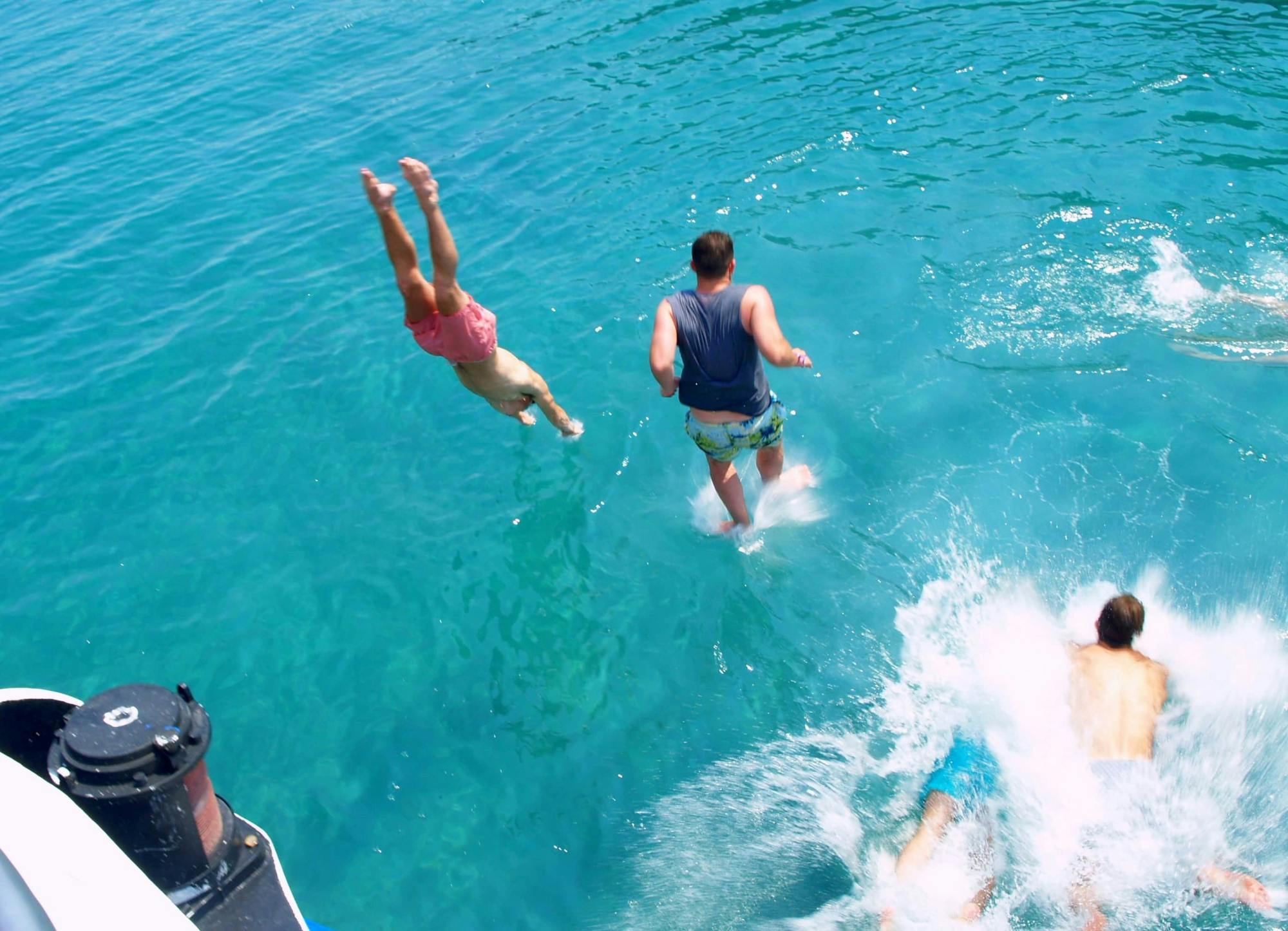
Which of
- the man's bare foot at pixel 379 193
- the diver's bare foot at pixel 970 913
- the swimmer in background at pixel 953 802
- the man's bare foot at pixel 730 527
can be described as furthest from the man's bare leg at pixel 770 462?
the diver's bare foot at pixel 970 913

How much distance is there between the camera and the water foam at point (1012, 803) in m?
5.05

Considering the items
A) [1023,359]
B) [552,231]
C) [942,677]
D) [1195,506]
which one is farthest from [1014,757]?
[552,231]

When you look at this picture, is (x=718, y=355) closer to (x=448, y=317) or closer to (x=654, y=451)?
(x=448, y=317)

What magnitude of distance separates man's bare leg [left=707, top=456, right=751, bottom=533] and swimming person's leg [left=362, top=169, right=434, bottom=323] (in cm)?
236

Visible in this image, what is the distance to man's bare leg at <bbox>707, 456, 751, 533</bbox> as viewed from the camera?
6996mm

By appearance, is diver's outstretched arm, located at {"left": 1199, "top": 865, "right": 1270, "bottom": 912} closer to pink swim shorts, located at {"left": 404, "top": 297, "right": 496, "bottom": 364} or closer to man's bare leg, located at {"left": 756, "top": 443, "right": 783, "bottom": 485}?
man's bare leg, located at {"left": 756, "top": 443, "right": 783, "bottom": 485}

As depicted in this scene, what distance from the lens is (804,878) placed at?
527 cm

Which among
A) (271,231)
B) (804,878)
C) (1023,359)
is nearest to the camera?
(804,878)

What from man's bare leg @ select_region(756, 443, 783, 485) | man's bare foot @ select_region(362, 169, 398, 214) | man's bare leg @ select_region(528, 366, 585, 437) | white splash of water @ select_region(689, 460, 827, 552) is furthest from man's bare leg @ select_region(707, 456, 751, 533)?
man's bare foot @ select_region(362, 169, 398, 214)

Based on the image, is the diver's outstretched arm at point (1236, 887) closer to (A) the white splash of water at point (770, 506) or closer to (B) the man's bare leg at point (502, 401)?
(A) the white splash of water at point (770, 506)

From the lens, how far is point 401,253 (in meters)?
6.38

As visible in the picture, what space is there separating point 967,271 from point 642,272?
3394 millimetres

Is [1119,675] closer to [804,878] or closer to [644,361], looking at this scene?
[804,878]

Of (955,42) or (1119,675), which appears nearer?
(1119,675)
